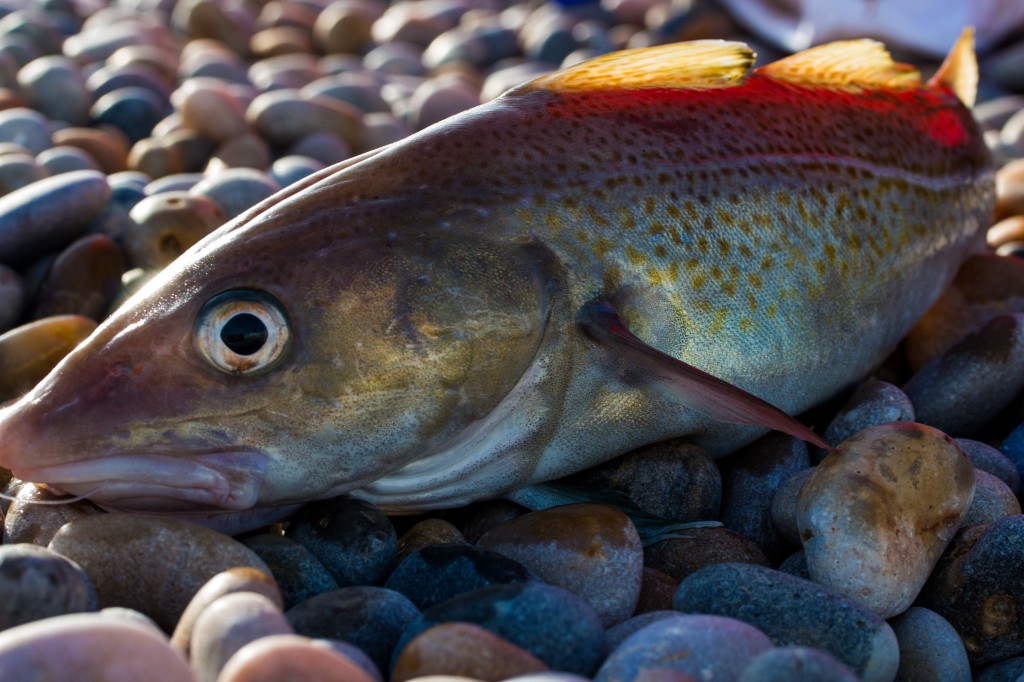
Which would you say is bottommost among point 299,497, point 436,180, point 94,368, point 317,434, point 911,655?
point 911,655

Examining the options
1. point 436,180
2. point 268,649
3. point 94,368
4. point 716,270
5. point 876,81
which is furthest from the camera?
point 876,81

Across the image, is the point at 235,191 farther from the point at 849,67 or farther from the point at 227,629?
the point at 227,629

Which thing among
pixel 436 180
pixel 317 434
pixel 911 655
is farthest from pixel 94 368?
pixel 911 655

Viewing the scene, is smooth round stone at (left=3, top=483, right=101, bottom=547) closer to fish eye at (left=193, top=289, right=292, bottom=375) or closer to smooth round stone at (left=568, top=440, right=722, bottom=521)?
fish eye at (left=193, top=289, right=292, bottom=375)

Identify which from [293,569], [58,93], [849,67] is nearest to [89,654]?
[293,569]

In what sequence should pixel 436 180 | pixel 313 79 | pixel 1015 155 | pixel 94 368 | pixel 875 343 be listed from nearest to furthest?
pixel 94 368 → pixel 436 180 → pixel 875 343 → pixel 1015 155 → pixel 313 79

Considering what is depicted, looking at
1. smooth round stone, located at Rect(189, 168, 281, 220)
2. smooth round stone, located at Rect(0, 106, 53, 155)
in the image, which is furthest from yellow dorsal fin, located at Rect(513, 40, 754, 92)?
smooth round stone, located at Rect(0, 106, 53, 155)

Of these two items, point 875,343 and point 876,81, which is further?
point 876,81

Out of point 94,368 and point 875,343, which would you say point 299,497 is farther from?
point 875,343
